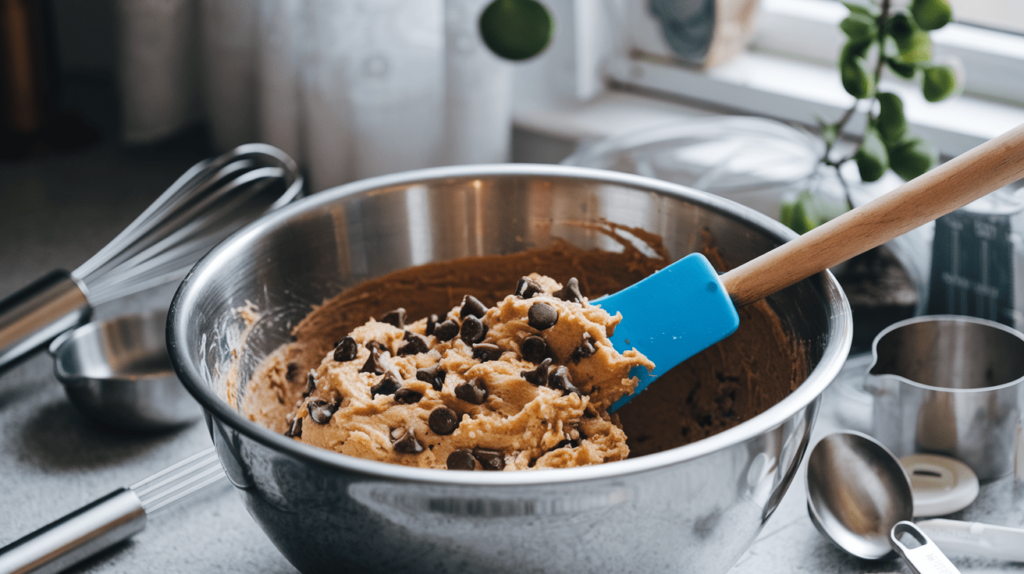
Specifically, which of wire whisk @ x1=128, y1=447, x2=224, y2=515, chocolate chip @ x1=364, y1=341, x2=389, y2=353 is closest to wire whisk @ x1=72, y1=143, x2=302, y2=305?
wire whisk @ x1=128, y1=447, x2=224, y2=515

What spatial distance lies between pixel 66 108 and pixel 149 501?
3.80 ft

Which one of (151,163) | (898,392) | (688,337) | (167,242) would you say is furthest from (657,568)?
(151,163)

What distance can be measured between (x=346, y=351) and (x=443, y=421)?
125 millimetres

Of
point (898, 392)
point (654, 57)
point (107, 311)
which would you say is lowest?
point (107, 311)

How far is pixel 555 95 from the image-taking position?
57.1 inches

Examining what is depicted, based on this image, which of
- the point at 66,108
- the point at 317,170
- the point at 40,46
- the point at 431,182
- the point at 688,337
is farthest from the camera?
the point at 66,108

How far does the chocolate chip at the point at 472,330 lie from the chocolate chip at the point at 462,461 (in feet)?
0.40

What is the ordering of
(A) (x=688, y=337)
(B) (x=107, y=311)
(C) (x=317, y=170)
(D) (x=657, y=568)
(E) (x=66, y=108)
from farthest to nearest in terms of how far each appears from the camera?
(E) (x=66, y=108)
(C) (x=317, y=170)
(B) (x=107, y=311)
(A) (x=688, y=337)
(D) (x=657, y=568)

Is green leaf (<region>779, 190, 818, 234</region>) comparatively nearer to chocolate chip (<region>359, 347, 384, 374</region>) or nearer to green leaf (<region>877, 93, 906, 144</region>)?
green leaf (<region>877, 93, 906, 144</region>)

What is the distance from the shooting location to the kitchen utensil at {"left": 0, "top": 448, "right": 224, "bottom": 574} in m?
0.73

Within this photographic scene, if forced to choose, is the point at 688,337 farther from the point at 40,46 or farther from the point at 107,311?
the point at 40,46

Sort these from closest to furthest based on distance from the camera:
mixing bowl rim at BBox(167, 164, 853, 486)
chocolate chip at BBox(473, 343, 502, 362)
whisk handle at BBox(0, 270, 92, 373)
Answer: mixing bowl rim at BBox(167, 164, 853, 486) → chocolate chip at BBox(473, 343, 502, 362) → whisk handle at BBox(0, 270, 92, 373)

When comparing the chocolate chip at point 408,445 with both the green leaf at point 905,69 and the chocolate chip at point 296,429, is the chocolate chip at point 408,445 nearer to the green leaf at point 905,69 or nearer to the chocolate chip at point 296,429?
the chocolate chip at point 296,429

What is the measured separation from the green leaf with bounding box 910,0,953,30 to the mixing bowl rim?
256 mm
